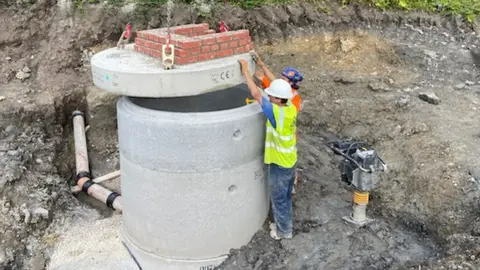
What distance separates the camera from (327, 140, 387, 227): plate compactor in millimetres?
5539

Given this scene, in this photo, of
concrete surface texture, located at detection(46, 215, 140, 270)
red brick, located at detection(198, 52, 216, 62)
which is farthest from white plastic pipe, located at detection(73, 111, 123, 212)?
red brick, located at detection(198, 52, 216, 62)

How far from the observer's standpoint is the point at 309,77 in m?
8.94

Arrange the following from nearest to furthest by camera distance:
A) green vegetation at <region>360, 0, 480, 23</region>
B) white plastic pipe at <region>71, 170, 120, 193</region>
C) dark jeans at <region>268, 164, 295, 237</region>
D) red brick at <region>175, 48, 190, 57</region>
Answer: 1. red brick at <region>175, 48, 190, 57</region>
2. dark jeans at <region>268, 164, 295, 237</region>
3. white plastic pipe at <region>71, 170, 120, 193</region>
4. green vegetation at <region>360, 0, 480, 23</region>

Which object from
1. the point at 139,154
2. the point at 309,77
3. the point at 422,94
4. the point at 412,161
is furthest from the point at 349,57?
the point at 139,154

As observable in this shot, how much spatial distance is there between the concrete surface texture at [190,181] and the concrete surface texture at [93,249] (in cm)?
25

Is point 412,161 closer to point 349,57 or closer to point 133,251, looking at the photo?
point 349,57

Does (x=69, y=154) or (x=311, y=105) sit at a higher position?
(x=311, y=105)

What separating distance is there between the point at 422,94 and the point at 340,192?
2.68 metres

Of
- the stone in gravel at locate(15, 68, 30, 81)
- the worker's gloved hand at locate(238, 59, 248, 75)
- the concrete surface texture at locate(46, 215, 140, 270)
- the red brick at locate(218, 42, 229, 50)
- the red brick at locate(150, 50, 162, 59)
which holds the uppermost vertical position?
the red brick at locate(218, 42, 229, 50)

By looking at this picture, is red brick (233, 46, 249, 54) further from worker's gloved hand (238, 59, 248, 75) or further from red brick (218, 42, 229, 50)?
worker's gloved hand (238, 59, 248, 75)

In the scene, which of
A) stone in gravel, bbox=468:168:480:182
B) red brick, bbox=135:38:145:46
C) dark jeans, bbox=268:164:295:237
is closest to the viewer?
dark jeans, bbox=268:164:295:237

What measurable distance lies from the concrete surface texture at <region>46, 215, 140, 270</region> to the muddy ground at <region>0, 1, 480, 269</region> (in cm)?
21

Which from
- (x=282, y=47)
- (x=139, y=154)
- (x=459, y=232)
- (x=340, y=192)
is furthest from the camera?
(x=282, y=47)

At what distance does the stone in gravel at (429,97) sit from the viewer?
26.2 feet
